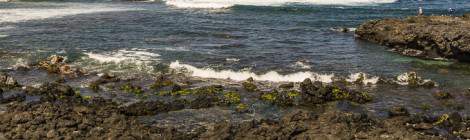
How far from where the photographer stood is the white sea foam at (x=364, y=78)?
31614 millimetres

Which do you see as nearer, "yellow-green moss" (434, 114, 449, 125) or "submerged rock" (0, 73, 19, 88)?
"yellow-green moss" (434, 114, 449, 125)

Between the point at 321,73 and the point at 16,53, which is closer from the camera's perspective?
the point at 321,73

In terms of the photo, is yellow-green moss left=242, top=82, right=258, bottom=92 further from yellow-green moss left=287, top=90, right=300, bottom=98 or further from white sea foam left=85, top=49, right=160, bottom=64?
white sea foam left=85, top=49, right=160, bottom=64

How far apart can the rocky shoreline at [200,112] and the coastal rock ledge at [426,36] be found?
8.27 metres

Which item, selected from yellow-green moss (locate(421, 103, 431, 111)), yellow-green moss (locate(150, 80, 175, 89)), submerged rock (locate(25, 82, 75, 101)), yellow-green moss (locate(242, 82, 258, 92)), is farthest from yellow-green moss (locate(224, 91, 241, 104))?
yellow-green moss (locate(421, 103, 431, 111))

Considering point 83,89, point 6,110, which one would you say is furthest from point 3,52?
point 6,110

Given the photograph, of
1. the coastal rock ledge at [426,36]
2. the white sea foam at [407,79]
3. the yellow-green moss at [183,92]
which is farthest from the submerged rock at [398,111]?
the coastal rock ledge at [426,36]

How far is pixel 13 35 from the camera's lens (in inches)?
1859

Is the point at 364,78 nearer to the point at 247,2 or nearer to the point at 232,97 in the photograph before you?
the point at 232,97

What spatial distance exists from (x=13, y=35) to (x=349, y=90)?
104 ft

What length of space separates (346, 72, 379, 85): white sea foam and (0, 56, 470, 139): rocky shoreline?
7.9 inches

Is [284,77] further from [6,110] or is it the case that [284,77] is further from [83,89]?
[6,110]

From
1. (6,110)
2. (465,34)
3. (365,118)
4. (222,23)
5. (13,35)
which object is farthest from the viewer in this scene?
(222,23)

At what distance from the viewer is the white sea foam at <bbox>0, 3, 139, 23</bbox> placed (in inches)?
2397
